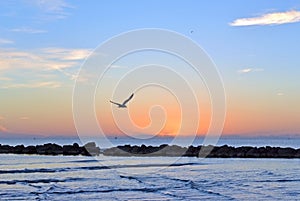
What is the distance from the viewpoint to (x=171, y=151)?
244 feet

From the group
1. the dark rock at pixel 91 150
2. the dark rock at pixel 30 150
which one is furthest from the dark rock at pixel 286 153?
the dark rock at pixel 30 150

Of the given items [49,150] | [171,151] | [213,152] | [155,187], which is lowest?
[155,187]

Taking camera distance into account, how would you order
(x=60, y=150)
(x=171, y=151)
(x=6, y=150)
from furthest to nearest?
(x=6, y=150) → (x=60, y=150) → (x=171, y=151)

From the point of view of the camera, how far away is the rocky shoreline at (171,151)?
64.9 metres

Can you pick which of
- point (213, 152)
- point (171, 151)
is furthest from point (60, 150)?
point (213, 152)

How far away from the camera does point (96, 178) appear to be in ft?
111

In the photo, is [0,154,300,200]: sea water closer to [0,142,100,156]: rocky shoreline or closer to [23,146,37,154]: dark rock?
[0,142,100,156]: rocky shoreline

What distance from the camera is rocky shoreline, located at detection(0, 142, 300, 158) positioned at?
64.9 meters

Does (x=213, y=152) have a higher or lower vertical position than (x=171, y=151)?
lower

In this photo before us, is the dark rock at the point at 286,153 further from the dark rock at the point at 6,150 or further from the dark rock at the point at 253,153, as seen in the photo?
the dark rock at the point at 6,150

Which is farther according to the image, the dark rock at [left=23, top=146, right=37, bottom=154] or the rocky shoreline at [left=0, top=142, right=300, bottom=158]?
the dark rock at [left=23, top=146, right=37, bottom=154]

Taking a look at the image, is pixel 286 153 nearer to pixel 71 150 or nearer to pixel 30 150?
pixel 71 150

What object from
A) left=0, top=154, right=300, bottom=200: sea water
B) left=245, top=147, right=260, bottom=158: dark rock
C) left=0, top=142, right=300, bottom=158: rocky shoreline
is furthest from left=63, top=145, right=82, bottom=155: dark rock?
left=0, top=154, right=300, bottom=200: sea water

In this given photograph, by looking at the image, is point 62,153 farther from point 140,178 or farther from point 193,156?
point 140,178
